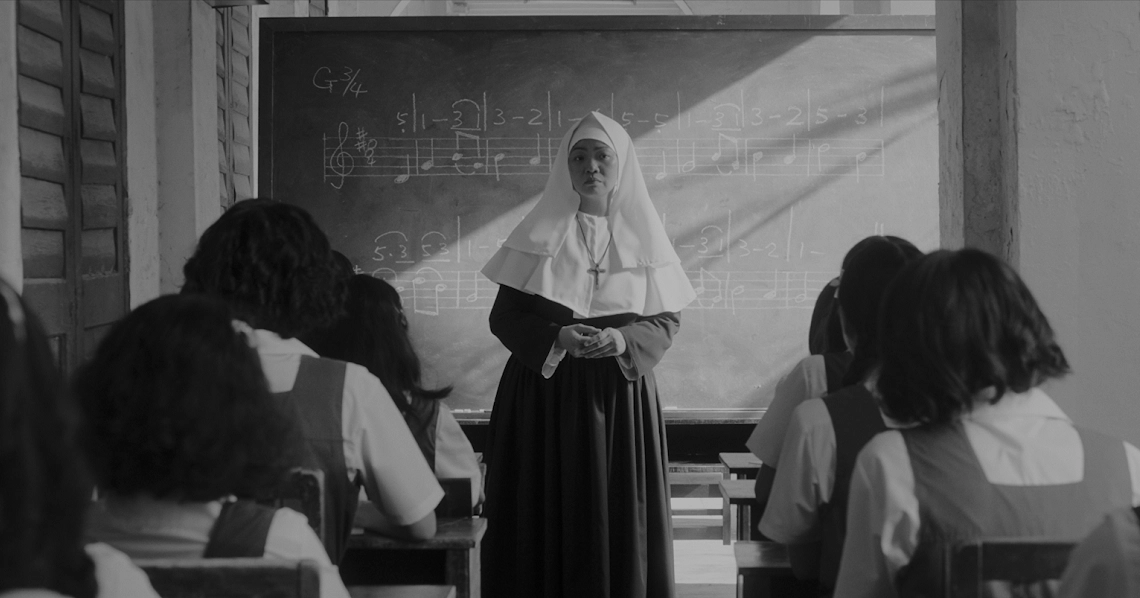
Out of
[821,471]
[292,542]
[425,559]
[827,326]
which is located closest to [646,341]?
[827,326]

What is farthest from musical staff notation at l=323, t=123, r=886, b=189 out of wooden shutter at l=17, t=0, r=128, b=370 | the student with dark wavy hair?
the student with dark wavy hair

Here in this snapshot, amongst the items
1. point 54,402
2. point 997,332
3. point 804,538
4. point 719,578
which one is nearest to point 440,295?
point 719,578

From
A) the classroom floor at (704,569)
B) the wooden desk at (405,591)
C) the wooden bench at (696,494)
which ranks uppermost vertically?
the wooden desk at (405,591)

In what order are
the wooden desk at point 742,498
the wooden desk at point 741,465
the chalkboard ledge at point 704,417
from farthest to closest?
the chalkboard ledge at point 704,417 → the wooden desk at point 741,465 → the wooden desk at point 742,498

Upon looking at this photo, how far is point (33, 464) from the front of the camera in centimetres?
73

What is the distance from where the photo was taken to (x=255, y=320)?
1.93 metres

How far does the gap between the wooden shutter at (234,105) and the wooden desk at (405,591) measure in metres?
2.66

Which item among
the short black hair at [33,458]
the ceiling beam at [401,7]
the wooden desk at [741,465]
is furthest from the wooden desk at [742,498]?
the ceiling beam at [401,7]

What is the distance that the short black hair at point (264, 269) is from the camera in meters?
1.93

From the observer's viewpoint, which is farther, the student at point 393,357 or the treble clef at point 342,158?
the treble clef at point 342,158

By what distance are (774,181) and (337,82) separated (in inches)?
69.3

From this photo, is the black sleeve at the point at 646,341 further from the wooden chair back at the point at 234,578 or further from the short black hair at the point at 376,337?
the wooden chair back at the point at 234,578

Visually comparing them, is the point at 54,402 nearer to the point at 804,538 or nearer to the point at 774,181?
the point at 804,538

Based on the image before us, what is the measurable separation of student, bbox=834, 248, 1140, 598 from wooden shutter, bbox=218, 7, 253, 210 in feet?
11.1
